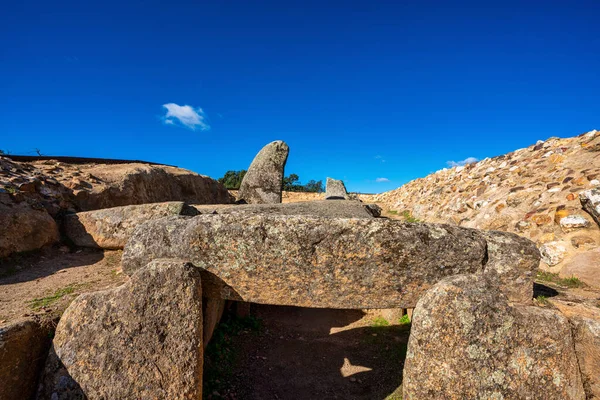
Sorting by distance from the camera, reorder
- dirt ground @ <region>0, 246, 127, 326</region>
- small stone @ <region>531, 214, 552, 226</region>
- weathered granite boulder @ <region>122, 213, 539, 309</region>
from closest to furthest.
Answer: weathered granite boulder @ <region>122, 213, 539, 309</region>
dirt ground @ <region>0, 246, 127, 326</region>
small stone @ <region>531, 214, 552, 226</region>

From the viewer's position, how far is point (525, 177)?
347 inches

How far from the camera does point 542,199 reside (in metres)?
7.37

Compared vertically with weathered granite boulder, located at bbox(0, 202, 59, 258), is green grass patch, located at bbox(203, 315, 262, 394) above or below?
below

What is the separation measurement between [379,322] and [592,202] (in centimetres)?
457

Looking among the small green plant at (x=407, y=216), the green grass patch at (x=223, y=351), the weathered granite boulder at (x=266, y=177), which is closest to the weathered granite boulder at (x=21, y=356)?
the green grass patch at (x=223, y=351)

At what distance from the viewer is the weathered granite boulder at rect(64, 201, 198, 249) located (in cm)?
571

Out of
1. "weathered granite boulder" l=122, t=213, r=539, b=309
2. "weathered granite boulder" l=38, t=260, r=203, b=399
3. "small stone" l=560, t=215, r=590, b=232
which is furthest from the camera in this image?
"small stone" l=560, t=215, r=590, b=232

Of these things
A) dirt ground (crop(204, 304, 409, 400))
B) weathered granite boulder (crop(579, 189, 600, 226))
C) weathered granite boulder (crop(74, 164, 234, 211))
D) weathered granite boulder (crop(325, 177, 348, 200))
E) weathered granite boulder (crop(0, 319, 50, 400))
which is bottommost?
dirt ground (crop(204, 304, 409, 400))

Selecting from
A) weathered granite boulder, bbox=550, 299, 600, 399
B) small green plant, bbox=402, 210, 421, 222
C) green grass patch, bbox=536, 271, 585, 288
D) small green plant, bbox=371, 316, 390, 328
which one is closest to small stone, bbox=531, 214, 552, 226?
green grass patch, bbox=536, 271, 585, 288

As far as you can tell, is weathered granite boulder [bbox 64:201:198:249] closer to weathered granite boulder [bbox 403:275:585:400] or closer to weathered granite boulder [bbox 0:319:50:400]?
weathered granite boulder [bbox 0:319:50:400]

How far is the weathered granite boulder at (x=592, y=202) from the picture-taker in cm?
577

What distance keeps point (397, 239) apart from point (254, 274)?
1420 millimetres

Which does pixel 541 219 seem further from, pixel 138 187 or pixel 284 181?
pixel 284 181

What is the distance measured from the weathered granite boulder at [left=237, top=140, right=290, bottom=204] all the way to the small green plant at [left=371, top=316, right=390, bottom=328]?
5.42 metres
